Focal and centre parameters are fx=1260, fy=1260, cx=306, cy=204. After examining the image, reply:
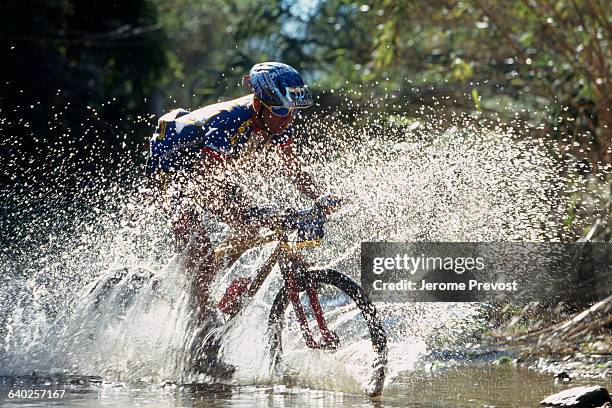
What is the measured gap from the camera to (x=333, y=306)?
23.5 ft

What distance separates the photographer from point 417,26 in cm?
1816

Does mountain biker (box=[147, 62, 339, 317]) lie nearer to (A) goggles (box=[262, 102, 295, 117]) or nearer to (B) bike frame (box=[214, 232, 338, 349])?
(A) goggles (box=[262, 102, 295, 117])

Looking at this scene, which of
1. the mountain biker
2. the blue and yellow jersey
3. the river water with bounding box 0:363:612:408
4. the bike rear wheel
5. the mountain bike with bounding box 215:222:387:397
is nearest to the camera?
the river water with bounding box 0:363:612:408

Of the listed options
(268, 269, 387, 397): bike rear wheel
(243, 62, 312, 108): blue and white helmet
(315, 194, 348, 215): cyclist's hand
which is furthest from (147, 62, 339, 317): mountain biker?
(268, 269, 387, 397): bike rear wheel

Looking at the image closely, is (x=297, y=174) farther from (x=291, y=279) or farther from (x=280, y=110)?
(x=291, y=279)

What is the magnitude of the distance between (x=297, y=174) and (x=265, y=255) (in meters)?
0.54

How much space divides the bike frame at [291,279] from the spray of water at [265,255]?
7 cm

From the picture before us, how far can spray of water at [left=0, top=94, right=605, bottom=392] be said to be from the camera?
725cm

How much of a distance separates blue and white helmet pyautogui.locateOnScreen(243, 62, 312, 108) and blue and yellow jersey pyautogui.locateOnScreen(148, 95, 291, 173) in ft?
0.50

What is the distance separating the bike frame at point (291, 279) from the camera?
7.06m

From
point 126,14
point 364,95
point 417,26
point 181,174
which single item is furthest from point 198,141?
point 126,14

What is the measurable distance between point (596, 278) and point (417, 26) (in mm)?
9503

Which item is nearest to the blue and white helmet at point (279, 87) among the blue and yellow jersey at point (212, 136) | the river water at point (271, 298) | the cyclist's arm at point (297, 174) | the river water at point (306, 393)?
the blue and yellow jersey at point (212, 136)

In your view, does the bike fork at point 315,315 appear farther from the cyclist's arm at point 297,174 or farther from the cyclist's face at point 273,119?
the cyclist's face at point 273,119
